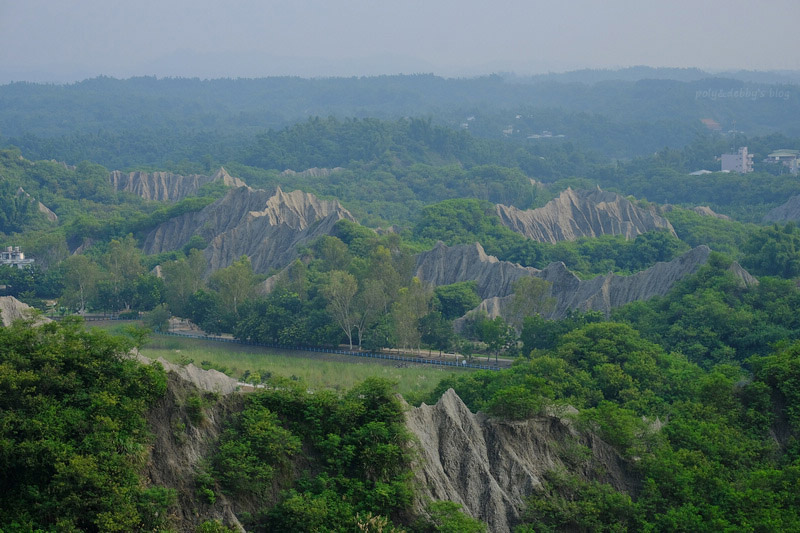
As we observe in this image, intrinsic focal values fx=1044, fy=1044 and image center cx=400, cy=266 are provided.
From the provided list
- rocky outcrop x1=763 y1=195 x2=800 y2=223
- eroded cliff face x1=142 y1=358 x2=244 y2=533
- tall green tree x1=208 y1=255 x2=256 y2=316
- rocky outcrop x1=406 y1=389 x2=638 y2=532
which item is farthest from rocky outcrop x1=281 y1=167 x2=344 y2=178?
eroded cliff face x1=142 y1=358 x2=244 y2=533

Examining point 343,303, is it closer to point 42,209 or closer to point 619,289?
point 619,289

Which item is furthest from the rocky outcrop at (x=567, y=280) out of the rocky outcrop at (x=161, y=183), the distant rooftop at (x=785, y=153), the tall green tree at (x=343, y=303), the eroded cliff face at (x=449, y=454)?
the distant rooftop at (x=785, y=153)

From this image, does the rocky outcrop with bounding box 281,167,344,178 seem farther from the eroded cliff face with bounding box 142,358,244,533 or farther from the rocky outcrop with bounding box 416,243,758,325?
the eroded cliff face with bounding box 142,358,244,533

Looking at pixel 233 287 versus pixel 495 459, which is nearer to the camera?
pixel 495 459

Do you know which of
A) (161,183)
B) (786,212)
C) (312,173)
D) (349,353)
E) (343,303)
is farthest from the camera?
(312,173)

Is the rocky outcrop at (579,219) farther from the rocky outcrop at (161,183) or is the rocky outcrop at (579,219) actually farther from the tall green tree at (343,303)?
the rocky outcrop at (161,183)

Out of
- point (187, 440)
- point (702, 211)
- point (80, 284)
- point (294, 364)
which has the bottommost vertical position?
point (702, 211)

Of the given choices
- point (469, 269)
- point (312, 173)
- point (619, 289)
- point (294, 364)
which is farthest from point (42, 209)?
point (619, 289)
